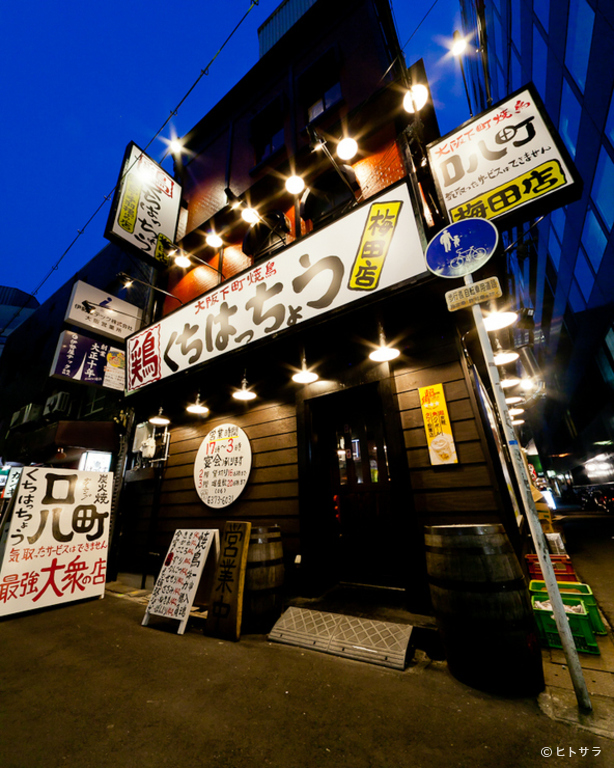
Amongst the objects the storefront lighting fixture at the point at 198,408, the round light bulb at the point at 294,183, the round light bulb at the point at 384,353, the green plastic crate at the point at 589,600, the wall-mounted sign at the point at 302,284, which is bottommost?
the green plastic crate at the point at 589,600

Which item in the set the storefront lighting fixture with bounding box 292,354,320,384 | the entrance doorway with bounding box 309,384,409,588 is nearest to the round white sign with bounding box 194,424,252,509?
the entrance doorway with bounding box 309,384,409,588

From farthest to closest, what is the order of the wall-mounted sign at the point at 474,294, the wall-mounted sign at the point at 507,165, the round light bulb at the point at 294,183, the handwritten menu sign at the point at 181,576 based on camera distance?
the round light bulb at the point at 294,183
the handwritten menu sign at the point at 181,576
the wall-mounted sign at the point at 507,165
the wall-mounted sign at the point at 474,294

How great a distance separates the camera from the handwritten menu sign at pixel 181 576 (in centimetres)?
437

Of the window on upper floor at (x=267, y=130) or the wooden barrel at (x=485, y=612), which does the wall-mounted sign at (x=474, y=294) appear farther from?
the window on upper floor at (x=267, y=130)

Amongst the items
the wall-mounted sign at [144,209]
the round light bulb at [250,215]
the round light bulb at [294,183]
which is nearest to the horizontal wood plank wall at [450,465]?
the round light bulb at [294,183]

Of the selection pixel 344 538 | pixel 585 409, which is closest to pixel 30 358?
pixel 344 538

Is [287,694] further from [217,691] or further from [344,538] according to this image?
[344,538]

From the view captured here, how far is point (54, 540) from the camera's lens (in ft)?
17.8

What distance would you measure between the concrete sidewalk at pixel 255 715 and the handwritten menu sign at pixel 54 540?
5.72 feet

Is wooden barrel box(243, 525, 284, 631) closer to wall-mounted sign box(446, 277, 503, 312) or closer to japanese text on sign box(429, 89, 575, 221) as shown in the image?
wall-mounted sign box(446, 277, 503, 312)

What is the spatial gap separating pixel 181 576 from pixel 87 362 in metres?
6.24

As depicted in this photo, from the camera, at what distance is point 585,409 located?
24031mm

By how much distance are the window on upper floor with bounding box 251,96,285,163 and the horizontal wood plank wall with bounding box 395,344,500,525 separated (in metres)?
8.16

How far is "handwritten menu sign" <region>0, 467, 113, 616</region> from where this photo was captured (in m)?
4.99
